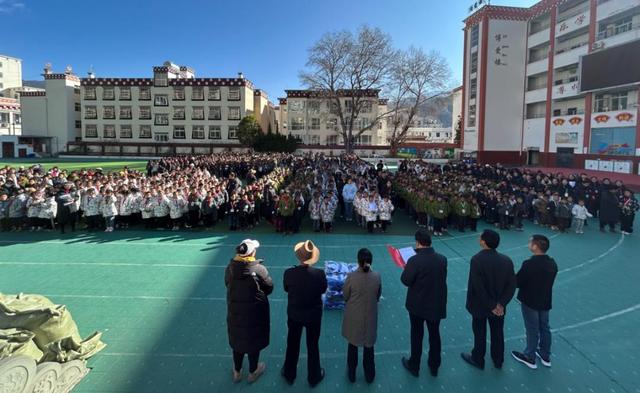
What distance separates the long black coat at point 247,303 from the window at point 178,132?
56637 millimetres

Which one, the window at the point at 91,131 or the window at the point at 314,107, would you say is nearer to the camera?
the window at the point at 91,131

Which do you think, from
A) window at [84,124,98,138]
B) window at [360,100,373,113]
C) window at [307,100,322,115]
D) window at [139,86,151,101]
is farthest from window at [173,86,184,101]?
window at [360,100,373,113]

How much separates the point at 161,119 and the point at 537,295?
59.1 meters

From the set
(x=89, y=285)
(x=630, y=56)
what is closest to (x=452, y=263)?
(x=89, y=285)

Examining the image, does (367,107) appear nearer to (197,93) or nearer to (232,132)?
(232,132)

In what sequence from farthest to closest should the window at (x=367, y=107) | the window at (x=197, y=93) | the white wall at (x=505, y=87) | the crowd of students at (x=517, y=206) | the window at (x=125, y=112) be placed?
the window at (x=125, y=112) < the window at (x=197, y=93) < the window at (x=367, y=107) < the white wall at (x=505, y=87) < the crowd of students at (x=517, y=206)

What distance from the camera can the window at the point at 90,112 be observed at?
57594 mm

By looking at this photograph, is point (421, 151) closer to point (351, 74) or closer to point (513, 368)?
point (351, 74)

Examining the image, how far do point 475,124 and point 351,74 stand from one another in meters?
15.0

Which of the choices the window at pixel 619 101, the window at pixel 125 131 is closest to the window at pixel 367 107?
the window at pixel 619 101

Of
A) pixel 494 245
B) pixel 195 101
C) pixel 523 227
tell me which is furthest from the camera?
pixel 195 101

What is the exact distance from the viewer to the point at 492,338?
522 cm

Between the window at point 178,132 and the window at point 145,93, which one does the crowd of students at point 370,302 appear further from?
the window at point 145,93

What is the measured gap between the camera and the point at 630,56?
94.9 ft
